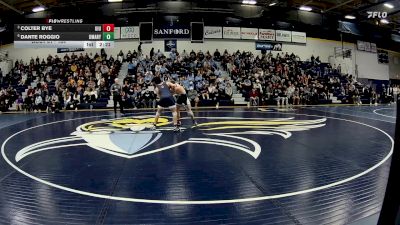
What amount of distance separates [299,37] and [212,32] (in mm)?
7122

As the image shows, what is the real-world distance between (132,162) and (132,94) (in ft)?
39.6

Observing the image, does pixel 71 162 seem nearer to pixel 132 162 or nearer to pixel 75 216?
pixel 132 162

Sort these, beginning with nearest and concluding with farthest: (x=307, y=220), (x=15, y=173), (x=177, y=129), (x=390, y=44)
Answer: (x=307, y=220) → (x=15, y=173) → (x=177, y=129) → (x=390, y=44)

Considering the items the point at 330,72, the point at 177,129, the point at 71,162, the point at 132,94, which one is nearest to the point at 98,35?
the point at 132,94

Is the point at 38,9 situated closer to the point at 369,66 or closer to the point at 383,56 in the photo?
the point at 369,66

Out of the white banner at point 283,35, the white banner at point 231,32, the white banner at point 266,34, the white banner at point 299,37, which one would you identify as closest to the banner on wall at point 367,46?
the white banner at point 299,37

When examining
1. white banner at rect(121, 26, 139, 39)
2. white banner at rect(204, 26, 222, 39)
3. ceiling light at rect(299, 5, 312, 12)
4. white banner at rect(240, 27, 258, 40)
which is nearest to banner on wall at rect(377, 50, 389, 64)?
ceiling light at rect(299, 5, 312, 12)

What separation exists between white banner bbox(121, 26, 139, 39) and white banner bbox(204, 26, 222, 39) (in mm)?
4835

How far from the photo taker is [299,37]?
24234mm

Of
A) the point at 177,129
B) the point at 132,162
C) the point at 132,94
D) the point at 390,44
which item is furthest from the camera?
the point at 390,44

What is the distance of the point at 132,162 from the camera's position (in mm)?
5250

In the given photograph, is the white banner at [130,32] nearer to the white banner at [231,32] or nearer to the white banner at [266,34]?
the white banner at [231,32]

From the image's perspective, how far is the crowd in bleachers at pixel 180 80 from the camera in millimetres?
16750

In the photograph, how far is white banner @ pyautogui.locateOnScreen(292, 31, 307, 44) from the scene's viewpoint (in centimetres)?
2400
